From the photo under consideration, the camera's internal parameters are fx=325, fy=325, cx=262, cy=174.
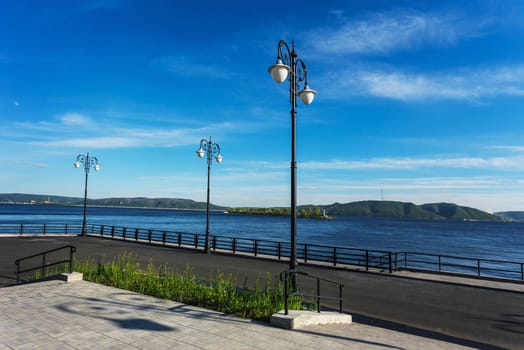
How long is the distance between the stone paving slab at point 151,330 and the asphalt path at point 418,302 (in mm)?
1418

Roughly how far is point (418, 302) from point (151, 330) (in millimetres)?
8358

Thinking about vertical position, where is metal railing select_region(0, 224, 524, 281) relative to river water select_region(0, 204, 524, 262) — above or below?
above

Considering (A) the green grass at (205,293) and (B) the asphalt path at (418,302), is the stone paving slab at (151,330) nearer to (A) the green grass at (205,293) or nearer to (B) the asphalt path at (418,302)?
(A) the green grass at (205,293)

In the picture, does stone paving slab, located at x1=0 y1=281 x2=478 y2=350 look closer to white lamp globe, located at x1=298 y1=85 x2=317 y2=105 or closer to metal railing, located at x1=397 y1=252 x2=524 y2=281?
white lamp globe, located at x1=298 y1=85 x2=317 y2=105

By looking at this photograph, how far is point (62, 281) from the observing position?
420 inches

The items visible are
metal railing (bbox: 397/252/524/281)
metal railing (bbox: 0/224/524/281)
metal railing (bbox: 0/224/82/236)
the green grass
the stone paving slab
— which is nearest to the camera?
the stone paving slab

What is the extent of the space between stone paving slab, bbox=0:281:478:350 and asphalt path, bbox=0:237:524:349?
55.8 inches

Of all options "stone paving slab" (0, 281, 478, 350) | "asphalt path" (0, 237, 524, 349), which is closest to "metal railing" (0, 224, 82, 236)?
"asphalt path" (0, 237, 524, 349)

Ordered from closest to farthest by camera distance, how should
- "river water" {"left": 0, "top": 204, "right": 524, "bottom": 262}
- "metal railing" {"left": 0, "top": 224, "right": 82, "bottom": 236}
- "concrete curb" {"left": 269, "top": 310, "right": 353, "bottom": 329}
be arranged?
"concrete curb" {"left": 269, "top": 310, "right": 353, "bottom": 329} → "metal railing" {"left": 0, "top": 224, "right": 82, "bottom": 236} → "river water" {"left": 0, "top": 204, "right": 524, "bottom": 262}

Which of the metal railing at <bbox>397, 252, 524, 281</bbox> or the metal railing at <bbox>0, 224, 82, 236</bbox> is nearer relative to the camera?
the metal railing at <bbox>397, 252, 524, 281</bbox>

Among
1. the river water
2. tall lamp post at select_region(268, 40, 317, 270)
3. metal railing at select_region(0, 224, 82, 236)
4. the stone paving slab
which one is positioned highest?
tall lamp post at select_region(268, 40, 317, 270)

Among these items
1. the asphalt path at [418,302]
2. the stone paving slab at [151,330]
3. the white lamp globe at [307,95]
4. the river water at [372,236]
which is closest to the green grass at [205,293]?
the stone paving slab at [151,330]

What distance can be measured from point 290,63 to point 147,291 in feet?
25.8

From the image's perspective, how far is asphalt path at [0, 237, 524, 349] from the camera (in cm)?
791
